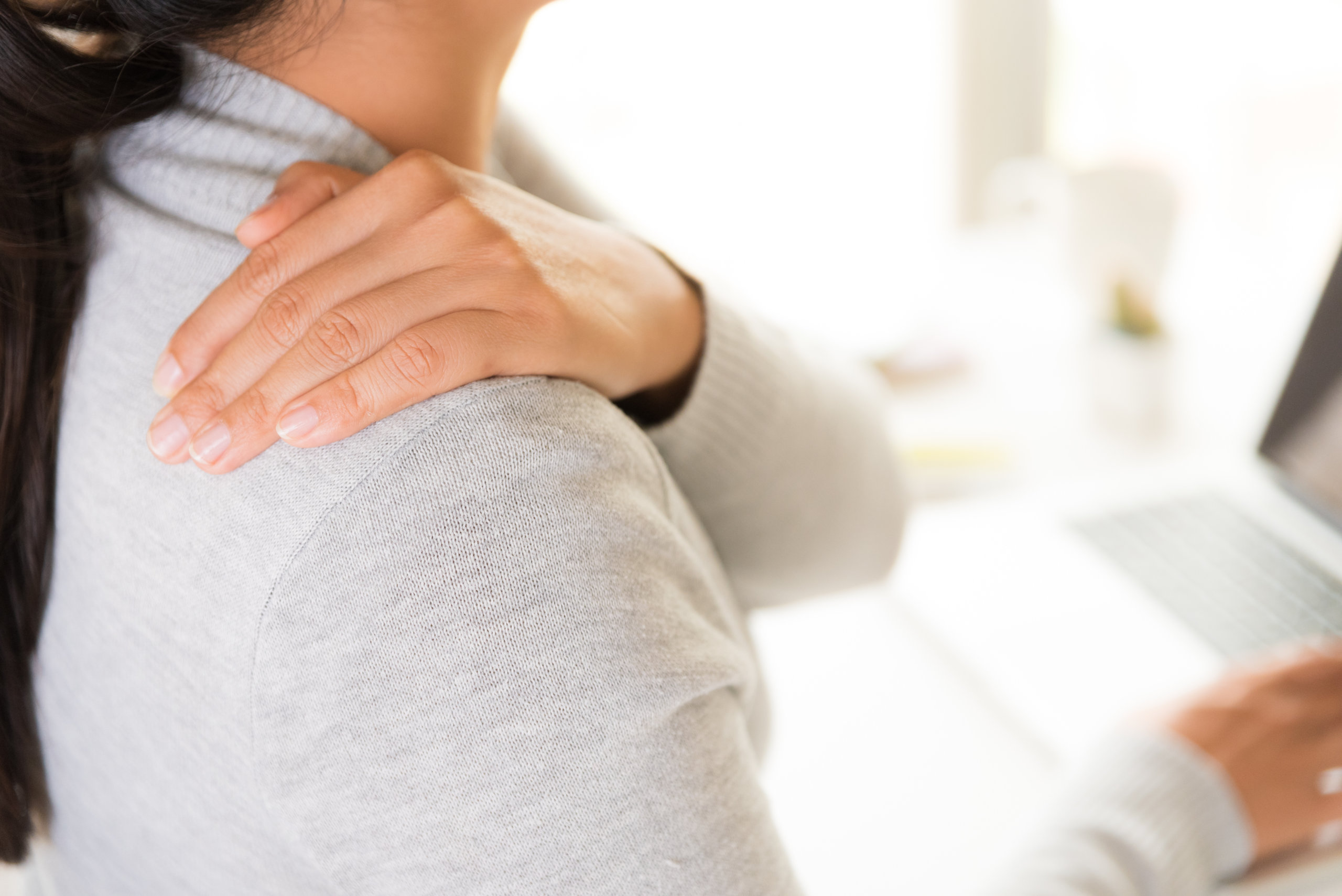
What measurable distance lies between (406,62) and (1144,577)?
77cm

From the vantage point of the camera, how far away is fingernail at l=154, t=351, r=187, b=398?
1.43ft

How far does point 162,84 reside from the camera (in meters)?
0.48

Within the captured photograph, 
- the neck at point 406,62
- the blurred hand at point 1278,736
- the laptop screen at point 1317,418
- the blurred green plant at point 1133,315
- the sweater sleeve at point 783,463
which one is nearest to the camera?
the neck at point 406,62

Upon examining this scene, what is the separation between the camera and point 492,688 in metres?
0.38

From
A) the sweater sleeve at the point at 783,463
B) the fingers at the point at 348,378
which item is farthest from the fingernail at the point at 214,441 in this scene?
the sweater sleeve at the point at 783,463

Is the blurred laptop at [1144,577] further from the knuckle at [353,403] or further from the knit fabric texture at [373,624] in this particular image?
the knuckle at [353,403]

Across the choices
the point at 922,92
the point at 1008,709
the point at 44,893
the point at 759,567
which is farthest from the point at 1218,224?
the point at 44,893

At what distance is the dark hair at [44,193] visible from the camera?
0.42m

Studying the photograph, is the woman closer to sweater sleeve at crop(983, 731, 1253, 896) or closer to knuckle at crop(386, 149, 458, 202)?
knuckle at crop(386, 149, 458, 202)

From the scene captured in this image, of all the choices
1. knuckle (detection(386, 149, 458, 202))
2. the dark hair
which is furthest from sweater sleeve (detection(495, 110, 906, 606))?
the dark hair

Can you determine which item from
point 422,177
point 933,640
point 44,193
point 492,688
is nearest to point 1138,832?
point 933,640

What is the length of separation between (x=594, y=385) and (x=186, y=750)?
0.26 metres

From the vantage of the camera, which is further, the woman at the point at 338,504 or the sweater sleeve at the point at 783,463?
the sweater sleeve at the point at 783,463

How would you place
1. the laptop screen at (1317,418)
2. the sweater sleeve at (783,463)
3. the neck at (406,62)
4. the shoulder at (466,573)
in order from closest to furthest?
the shoulder at (466,573) < the neck at (406,62) < the sweater sleeve at (783,463) < the laptop screen at (1317,418)
